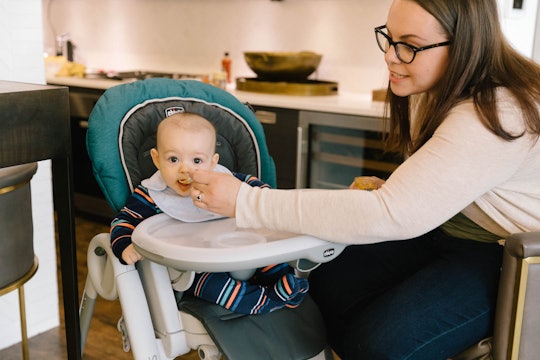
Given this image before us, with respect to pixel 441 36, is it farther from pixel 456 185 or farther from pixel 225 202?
pixel 225 202

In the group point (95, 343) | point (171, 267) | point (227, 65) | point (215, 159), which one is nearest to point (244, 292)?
point (171, 267)

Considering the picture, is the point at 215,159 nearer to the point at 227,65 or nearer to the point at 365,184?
the point at 365,184

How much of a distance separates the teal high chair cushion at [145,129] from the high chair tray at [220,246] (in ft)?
0.66

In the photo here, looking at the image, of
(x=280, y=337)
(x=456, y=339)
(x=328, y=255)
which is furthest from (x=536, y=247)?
(x=280, y=337)

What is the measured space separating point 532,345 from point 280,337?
1.73ft

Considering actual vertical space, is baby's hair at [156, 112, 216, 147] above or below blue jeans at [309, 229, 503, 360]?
above

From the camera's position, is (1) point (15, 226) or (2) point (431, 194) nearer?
(2) point (431, 194)

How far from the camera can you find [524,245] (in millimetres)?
1193

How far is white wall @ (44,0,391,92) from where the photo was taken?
317 cm

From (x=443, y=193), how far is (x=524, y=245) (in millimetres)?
175

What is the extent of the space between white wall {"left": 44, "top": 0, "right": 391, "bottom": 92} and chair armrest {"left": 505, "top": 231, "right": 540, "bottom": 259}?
6.26 ft

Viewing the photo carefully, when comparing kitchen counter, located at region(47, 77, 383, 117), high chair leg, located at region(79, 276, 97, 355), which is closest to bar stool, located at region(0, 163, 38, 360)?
high chair leg, located at region(79, 276, 97, 355)

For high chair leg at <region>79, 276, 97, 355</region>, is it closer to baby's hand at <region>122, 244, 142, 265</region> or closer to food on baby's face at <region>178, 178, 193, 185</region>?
baby's hand at <region>122, 244, 142, 265</region>

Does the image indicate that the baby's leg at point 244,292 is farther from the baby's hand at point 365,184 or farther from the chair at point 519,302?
the chair at point 519,302
